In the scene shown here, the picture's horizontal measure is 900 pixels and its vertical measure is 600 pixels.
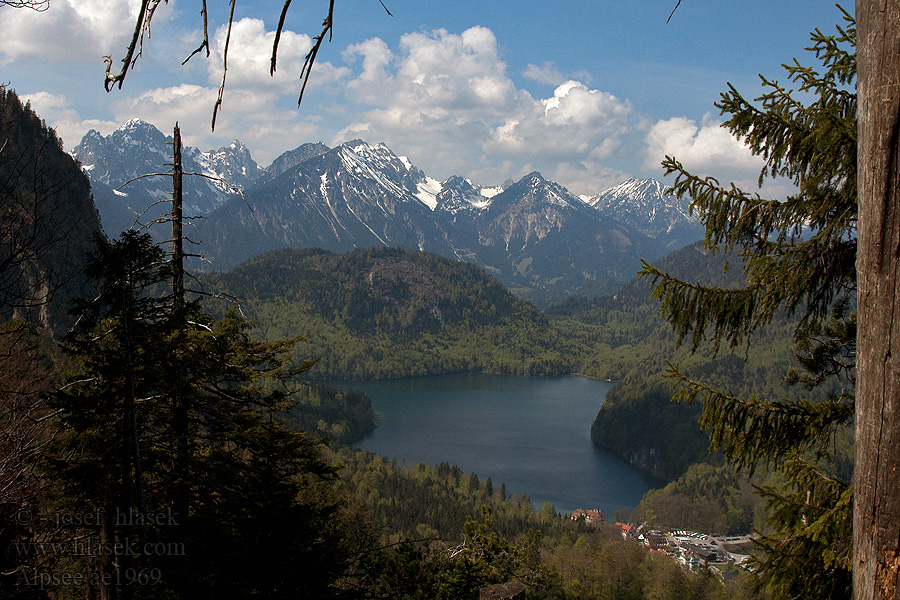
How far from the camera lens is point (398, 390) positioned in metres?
160

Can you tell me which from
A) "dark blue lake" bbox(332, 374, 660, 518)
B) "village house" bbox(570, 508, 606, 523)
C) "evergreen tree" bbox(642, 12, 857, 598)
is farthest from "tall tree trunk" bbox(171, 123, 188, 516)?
"dark blue lake" bbox(332, 374, 660, 518)

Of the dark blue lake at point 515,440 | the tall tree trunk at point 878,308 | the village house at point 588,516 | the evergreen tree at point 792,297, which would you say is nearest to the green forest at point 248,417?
the evergreen tree at point 792,297

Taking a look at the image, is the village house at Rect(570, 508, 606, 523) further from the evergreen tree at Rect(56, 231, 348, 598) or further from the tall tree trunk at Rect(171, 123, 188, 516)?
the tall tree trunk at Rect(171, 123, 188, 516)

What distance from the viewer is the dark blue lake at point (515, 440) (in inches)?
3287

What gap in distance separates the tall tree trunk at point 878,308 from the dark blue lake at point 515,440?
78.0 metres

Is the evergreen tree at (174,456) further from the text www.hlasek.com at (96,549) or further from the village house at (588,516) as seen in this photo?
the village house at (588,516)

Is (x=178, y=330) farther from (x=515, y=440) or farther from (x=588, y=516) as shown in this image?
Result: (x=515, y=440)

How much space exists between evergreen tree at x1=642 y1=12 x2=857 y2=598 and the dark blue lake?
7493 centimetres

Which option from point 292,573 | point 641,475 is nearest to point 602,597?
point 292,573

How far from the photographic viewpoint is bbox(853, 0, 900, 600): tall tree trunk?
4.83 ft

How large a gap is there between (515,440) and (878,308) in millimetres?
103831

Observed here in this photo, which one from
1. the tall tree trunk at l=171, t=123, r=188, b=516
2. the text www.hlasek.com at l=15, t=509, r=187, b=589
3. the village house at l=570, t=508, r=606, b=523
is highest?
the tall tree trunk at l=171, t=123, r=188, b=516

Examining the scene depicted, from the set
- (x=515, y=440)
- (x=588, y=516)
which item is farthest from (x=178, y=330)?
(x=515, y=440)

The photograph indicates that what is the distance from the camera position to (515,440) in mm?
101750
